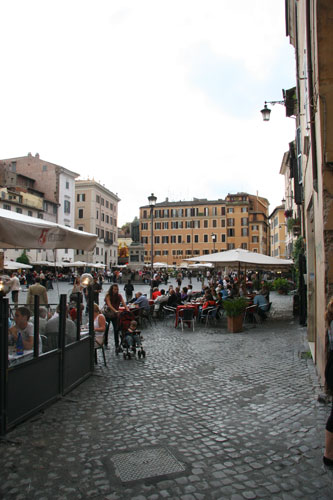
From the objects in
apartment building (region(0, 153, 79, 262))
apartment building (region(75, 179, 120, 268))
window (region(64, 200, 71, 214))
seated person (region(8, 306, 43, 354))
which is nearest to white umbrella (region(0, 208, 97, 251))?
seated person (region(8, 306, 43, 354))

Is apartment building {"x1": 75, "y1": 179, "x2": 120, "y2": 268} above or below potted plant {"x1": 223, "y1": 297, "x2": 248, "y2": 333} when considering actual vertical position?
above

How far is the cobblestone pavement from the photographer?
11.1 ft

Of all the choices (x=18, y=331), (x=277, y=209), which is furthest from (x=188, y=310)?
(x=277, y=209)

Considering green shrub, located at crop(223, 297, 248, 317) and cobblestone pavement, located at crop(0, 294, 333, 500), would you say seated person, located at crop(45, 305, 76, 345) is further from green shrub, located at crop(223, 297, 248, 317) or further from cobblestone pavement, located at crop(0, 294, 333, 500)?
green shrub, located at crop(223, 297, 248, 317)

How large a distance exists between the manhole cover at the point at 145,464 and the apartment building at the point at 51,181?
55.6 m

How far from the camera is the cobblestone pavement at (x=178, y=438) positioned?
3.38 meters

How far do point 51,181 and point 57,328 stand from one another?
56776mm

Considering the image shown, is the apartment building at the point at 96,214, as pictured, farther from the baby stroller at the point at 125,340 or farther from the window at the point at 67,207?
the baby stroller at the point at 125,340

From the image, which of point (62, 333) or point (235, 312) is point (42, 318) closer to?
point (62, 333)

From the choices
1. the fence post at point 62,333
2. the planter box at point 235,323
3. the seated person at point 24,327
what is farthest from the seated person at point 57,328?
the planter box at point 235,323

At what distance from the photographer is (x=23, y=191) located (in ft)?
175

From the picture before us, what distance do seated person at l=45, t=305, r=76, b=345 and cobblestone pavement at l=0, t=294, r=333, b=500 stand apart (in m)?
0.81

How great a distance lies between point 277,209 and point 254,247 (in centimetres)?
2236

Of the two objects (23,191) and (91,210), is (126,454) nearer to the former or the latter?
(23,191)
